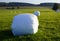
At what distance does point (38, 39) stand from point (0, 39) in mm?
2141

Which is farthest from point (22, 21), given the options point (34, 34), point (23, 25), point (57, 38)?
point (57, 38)

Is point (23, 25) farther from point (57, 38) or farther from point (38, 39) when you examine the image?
point (57, 38)

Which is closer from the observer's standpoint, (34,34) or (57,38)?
(57,38)

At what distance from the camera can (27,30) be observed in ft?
36.9

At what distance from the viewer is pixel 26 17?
11.5m

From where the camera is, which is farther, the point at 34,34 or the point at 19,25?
the point at 34,34

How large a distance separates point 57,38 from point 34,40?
1480 millimetres

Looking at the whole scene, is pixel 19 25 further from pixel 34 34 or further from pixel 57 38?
pixel 57 38

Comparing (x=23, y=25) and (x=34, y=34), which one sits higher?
(x=23, y=25)

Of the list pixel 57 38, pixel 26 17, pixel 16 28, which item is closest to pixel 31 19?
pixel 26 17

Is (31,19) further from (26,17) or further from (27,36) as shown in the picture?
(27,36)

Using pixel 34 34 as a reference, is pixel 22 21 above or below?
above

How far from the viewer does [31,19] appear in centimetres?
1169

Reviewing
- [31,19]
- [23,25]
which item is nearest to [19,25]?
[23,25]
